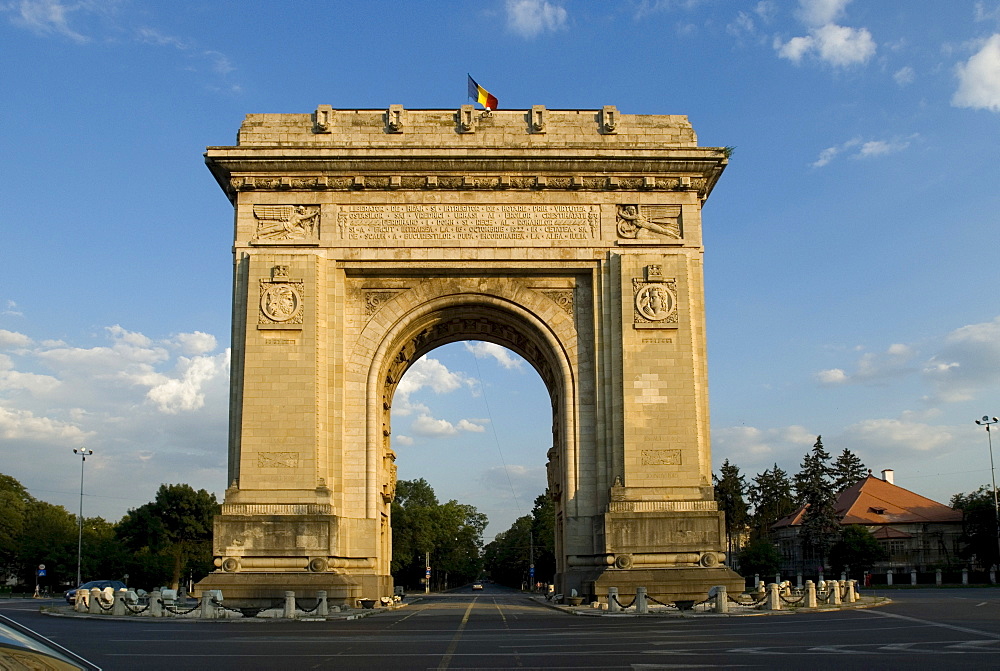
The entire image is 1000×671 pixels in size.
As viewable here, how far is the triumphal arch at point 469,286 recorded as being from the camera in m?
29.5

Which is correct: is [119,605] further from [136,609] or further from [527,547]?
[527,547]

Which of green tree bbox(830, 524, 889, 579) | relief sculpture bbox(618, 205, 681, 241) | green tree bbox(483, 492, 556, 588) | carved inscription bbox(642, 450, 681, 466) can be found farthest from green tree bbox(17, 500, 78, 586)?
green tree bbox(830, 524, 889, 579)

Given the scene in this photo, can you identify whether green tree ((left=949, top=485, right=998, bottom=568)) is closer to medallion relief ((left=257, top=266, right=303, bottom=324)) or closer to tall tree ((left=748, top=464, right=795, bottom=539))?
tall tree ((left=748, top=464, right=795, bottom=539))

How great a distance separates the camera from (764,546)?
77062mm

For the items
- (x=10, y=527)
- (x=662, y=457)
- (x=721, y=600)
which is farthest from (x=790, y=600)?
(x=10, y=527)

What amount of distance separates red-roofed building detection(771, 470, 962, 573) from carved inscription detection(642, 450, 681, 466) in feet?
187

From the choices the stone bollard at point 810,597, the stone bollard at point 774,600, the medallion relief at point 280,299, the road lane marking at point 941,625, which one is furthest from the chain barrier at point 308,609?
the road lane marking at point 941,625

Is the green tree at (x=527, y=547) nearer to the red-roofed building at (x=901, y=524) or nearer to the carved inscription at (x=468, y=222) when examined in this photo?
the red-roofed building at (x=901, y=524)

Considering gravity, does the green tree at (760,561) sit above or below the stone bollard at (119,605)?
below

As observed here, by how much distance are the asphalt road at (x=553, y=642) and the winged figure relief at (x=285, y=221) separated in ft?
40.9

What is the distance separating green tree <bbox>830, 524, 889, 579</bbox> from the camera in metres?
72.9

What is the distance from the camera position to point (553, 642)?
16500 millimetres

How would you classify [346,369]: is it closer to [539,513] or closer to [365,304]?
[365,304]

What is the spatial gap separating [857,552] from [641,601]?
53.1 m
